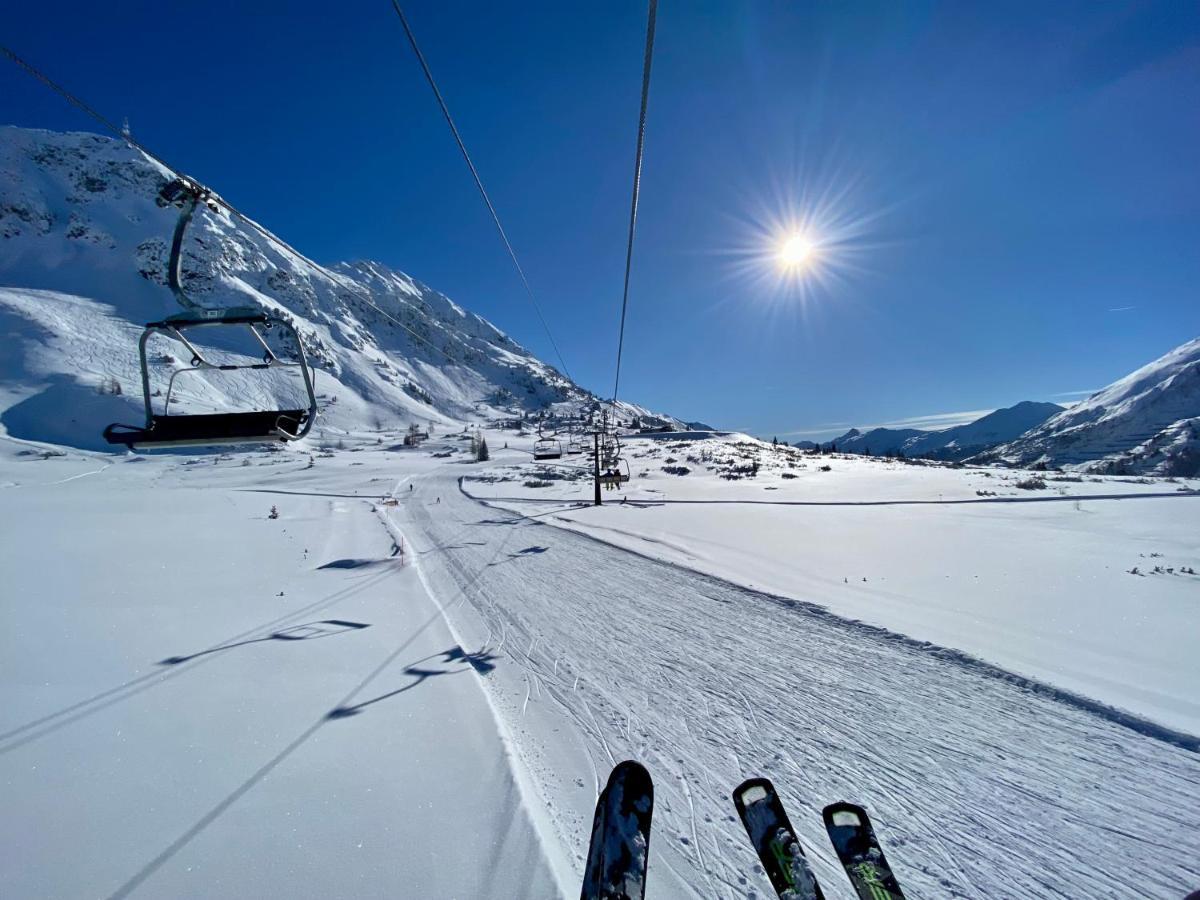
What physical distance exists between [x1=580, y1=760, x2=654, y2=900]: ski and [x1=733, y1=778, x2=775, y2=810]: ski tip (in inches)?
25.5

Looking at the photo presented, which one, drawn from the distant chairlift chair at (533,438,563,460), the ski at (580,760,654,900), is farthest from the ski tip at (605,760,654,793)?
the distant chairlift chair at (533,438,563,460)

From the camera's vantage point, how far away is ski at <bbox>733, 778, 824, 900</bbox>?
281 centimetres

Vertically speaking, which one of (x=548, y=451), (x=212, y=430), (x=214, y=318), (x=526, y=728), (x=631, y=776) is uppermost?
(x=548, y=451)

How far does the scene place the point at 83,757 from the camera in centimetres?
362

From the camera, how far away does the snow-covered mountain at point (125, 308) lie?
6750cm

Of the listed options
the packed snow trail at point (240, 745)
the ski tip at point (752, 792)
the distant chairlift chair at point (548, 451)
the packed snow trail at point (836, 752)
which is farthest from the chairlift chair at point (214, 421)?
the distant chairlift chair at point (548, 451)

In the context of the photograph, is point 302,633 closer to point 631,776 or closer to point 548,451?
point 631,776

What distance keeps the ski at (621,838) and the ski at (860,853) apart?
1.27 meters

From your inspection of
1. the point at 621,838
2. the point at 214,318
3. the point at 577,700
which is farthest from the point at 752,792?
the point at 214,318

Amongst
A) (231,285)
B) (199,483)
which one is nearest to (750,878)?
(199,483)

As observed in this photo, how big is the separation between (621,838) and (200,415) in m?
7.10

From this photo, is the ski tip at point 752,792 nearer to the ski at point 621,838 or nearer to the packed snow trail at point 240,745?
the ski at point 621,838

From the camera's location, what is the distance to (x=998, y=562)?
352 inches

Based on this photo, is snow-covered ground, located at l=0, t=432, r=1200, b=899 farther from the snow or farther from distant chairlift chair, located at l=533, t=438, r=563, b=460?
distant chairlift chair, located at l=533, t=438, r=563, b=460
